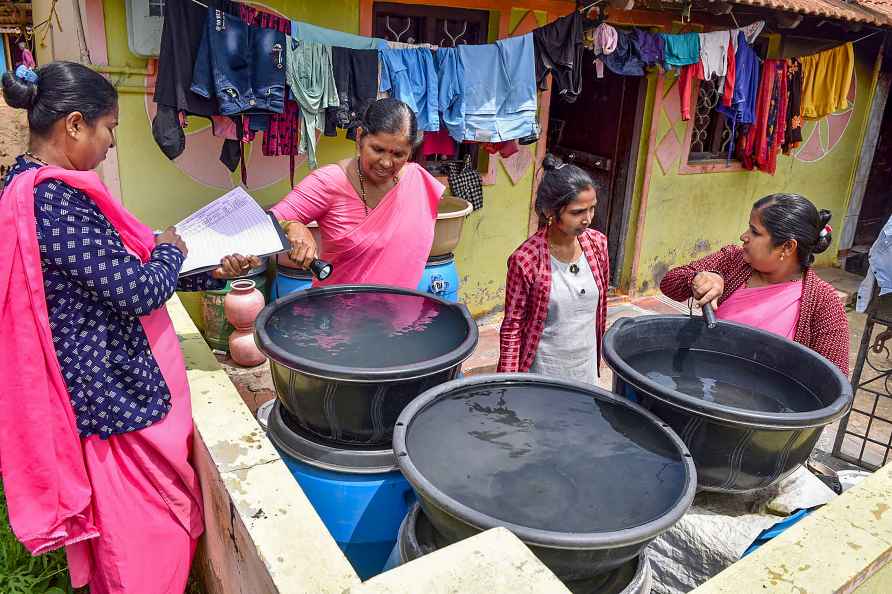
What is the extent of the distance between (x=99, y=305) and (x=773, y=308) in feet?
6.90

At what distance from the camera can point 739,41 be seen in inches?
233

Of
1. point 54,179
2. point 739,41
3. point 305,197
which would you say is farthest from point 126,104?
point 739,41

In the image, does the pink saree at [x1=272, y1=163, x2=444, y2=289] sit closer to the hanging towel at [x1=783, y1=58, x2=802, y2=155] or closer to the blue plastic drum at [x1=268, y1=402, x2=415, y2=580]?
the blue plastic drum at [x1=268, y1=402, x2=415, y2=580]

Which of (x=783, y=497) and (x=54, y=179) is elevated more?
(x=54, y=179)

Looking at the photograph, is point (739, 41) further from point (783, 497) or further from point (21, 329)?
point (21, 329)

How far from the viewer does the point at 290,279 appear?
4.52 metres

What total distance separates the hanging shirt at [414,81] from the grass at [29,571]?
10.2 feet

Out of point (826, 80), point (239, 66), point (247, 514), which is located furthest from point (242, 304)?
point (826, 80)

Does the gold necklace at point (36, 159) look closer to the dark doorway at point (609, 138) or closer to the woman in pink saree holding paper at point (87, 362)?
the woman in pink saree holding paper at point (87, 362)

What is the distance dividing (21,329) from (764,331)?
211 centimetres

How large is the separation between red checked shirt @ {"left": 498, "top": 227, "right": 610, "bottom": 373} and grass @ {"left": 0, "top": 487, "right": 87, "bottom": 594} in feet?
5.85

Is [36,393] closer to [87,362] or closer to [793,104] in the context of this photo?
[87,362]

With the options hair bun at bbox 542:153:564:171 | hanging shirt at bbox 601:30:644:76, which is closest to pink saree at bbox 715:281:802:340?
hair bun at bbox 542:153:564:171

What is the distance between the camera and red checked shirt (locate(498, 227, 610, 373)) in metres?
2.49
